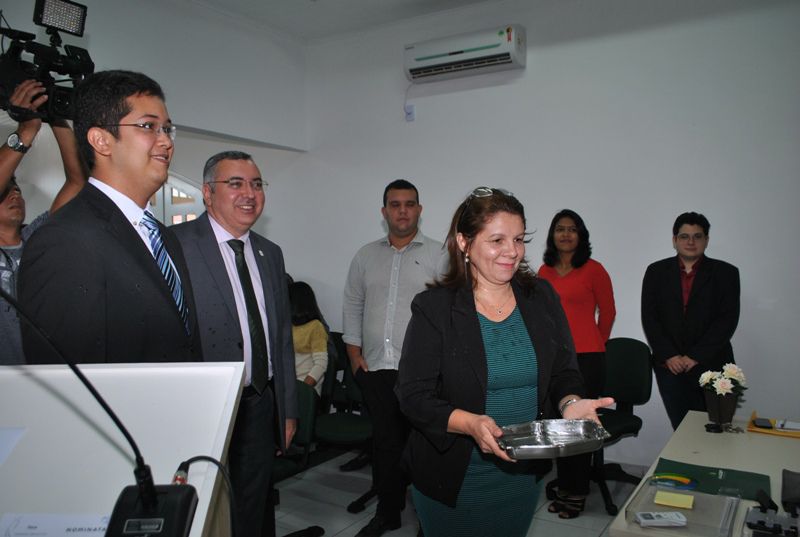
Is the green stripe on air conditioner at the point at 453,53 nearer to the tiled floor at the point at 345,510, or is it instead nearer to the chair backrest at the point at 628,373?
the chair backrest at the point at 628,373

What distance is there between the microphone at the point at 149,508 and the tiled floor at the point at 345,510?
2811 mm

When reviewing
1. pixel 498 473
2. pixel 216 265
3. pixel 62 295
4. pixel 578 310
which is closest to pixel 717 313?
pixel 578 310

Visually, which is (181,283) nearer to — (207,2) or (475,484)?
(475,484)

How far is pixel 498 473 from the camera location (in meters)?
1.84

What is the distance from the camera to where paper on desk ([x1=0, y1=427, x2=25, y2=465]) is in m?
0.82

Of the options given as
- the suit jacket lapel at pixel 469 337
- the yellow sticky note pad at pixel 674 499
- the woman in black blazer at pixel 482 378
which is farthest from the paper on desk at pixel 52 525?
the yellow sticky note pad at pixel 674 499

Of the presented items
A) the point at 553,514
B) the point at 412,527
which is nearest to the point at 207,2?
the point at 412,527

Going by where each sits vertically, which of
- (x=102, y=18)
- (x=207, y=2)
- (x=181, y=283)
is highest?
(x=207, y=2)

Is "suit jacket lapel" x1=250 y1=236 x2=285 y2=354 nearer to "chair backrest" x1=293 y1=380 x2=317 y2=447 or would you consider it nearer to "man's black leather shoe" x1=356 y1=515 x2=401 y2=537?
"chair backrest" x1=293 y1=380 x2=317 y2=447

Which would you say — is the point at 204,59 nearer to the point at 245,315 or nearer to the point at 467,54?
the point at 467,54

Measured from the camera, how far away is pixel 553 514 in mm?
3541

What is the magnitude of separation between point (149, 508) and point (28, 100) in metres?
1.89

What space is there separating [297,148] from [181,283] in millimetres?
4322

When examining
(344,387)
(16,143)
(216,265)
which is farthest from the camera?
(344,387)
